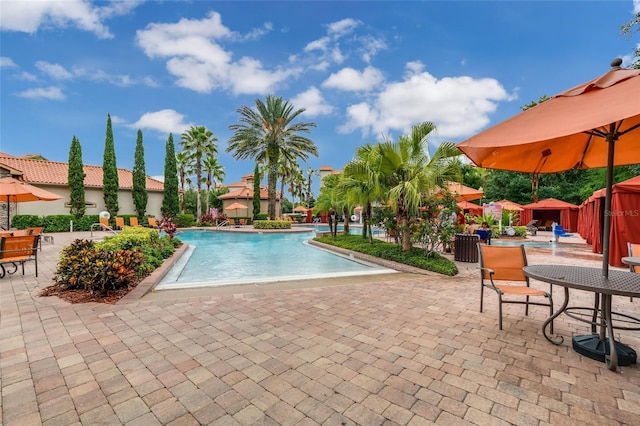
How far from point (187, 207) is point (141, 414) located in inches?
1542

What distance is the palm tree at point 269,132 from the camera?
23953 millimetres

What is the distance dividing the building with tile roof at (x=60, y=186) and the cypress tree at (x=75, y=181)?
81 cm

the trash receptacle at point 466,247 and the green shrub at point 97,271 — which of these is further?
the trash receptacle at point 466,247

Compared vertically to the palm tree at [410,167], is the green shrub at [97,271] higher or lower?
lower

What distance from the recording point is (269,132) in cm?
2416

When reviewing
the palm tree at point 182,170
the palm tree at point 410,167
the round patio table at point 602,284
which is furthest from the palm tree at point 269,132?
the round patio table at point 602,284

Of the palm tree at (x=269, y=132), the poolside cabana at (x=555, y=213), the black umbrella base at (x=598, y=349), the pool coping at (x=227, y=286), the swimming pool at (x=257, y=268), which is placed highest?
the palm tree at (x=269, y=132)

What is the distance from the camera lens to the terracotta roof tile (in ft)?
67.4

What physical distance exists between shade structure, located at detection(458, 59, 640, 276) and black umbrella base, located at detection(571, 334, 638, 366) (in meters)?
0.70

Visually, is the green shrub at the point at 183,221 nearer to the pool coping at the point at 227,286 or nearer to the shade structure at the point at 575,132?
the pool coping at the point at 227,286

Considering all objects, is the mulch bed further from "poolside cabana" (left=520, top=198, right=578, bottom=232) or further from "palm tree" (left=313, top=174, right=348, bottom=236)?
"poolside cabana" (left=520, top=198, right=578, bottom=232)

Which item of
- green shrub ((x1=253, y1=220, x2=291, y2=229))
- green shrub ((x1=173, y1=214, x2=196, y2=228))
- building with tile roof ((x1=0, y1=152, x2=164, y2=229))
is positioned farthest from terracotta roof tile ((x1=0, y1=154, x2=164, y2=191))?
green shrub ((x1=253, y1=220, x2=291, y2=229))

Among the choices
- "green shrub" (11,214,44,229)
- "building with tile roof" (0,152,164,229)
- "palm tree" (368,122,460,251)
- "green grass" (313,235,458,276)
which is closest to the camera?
"green grass" (313,235,458,276)

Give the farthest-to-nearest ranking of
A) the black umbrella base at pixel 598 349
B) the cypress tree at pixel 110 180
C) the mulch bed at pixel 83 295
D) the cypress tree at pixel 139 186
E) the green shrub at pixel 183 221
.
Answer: the green shrub at pixel 183 221 → the cypress tree at pixel 139 186 → the cypress tree at pixel 110 180 → the mulch bed at pixel 83 295 → the black umbrella base at pixel 598 349
